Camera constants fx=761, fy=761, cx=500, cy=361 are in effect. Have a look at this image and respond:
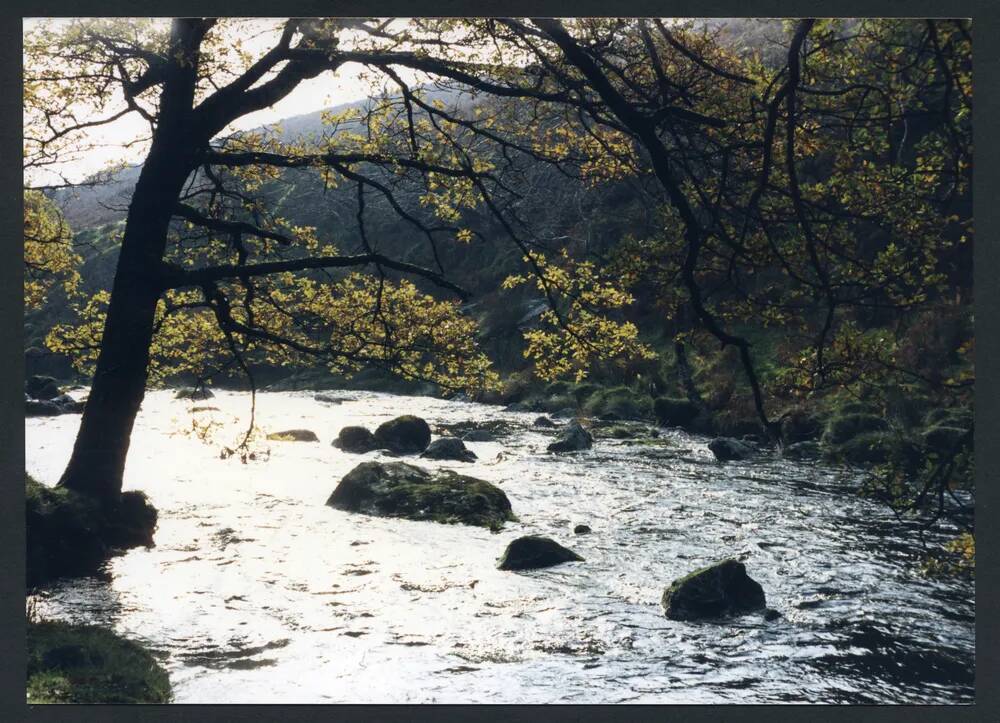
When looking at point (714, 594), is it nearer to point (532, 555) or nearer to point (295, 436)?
point (532, 555)

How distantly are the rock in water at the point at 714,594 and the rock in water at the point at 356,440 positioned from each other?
34.4 ft

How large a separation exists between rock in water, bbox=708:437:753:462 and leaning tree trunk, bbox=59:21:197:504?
11473mm

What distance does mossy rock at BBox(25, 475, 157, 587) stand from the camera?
7.93 meters

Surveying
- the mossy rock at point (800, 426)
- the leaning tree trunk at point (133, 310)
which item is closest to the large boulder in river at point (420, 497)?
the leaning tree trunk at point (133, 310)

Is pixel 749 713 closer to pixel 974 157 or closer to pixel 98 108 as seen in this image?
pixel 974 157

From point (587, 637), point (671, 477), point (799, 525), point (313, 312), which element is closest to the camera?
point (587, 637)

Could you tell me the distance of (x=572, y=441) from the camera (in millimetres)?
17484

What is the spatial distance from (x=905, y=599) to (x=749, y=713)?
313 cm

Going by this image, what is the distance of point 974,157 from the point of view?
6.32 meters

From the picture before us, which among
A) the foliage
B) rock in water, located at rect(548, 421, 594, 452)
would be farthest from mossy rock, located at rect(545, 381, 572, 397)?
the foliage

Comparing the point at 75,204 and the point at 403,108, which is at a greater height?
the point at 403,108

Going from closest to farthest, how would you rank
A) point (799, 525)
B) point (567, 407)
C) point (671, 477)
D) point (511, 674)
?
point (511, 674), point (799, 525), point (671, 477), point (567, 407)

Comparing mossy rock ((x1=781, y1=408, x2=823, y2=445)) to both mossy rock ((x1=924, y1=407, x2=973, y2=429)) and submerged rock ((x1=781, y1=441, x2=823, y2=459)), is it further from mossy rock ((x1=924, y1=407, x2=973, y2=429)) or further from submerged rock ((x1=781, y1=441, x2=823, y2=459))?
mossy rock ((x1=924, y1=407, x2=973, y2=429))

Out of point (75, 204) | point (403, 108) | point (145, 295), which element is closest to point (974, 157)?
point (403, 108)
